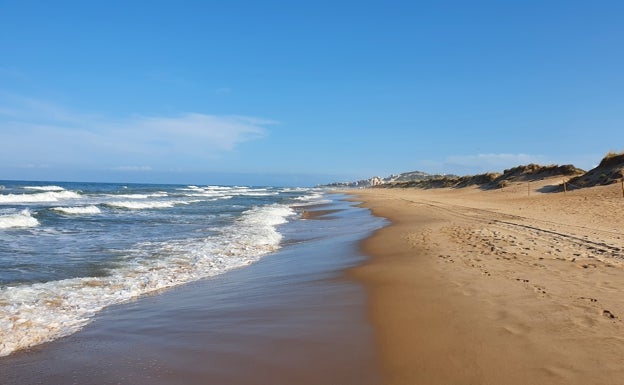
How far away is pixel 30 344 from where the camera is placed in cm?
472

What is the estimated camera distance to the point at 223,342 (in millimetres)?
4523

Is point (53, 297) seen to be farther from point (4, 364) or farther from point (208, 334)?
point (208, 334)

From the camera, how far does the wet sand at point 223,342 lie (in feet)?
12.2

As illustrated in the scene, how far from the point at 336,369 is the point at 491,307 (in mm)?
2334

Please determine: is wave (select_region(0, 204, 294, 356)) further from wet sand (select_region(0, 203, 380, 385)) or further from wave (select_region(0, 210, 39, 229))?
wave (select_region(0, 210, 39, 229))

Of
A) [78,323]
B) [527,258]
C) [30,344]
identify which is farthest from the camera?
[527,258]

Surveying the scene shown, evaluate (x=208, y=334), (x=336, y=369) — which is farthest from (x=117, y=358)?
(x=336, y=369)

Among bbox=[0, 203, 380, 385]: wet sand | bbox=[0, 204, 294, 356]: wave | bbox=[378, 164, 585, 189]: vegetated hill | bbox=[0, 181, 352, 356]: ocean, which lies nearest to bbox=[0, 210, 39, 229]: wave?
bbox=[0, 181, 352, 356]: ocean

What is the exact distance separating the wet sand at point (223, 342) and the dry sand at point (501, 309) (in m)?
0.41

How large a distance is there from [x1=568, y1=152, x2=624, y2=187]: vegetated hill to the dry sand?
17124mm

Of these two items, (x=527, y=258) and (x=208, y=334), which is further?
(x=527, y=258)

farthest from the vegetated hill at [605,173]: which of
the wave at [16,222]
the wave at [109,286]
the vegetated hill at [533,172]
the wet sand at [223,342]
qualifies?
the wave at [16,222]

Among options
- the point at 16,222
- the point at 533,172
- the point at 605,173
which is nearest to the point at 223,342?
the point at 16,222

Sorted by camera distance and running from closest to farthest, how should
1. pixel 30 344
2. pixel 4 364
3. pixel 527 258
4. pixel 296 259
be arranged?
pixel 4 364 < pixel 30 344 < pixel 527 258 < pixel 296 259
